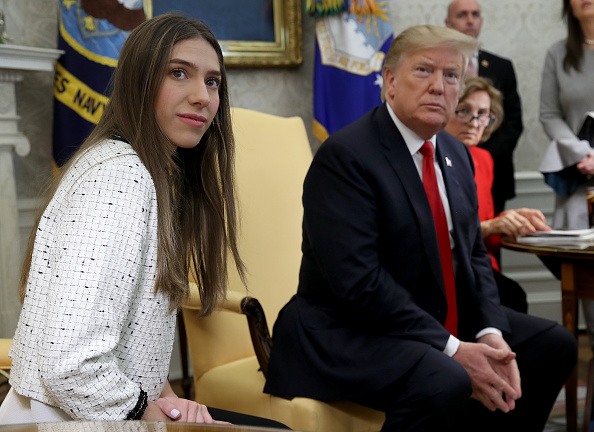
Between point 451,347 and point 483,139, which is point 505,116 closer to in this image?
point 483,139

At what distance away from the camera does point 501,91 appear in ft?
12.8

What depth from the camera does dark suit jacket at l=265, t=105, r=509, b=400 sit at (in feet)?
6.38

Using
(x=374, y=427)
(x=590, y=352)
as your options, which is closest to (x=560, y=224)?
(x=590, y=352)

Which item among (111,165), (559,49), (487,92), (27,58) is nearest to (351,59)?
(487,92)

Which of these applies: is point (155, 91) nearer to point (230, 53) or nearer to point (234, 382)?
point (234, 382)

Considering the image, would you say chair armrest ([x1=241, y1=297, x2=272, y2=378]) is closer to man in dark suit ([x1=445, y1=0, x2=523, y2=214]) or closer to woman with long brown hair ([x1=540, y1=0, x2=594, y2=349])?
woman with long brown hair ([x1=540, y1=0, x2=594, y2=349])

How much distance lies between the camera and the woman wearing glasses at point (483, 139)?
9.43ft

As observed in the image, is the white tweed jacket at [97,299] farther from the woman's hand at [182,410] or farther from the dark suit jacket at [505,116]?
the dark suit jacket at [505,116]

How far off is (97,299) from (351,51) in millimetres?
2763

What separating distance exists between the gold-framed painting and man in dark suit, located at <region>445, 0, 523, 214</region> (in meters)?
0.86

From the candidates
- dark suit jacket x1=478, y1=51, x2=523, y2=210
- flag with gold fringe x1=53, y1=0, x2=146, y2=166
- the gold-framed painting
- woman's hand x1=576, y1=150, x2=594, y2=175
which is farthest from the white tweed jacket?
dark suit jacket x1=478, y1=51, x2=523, y2=210

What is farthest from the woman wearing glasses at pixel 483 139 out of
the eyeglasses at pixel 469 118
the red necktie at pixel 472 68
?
the red necktie at pixel 472 68

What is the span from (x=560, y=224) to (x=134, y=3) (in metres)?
2.18

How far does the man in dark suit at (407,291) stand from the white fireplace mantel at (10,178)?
1608mm
